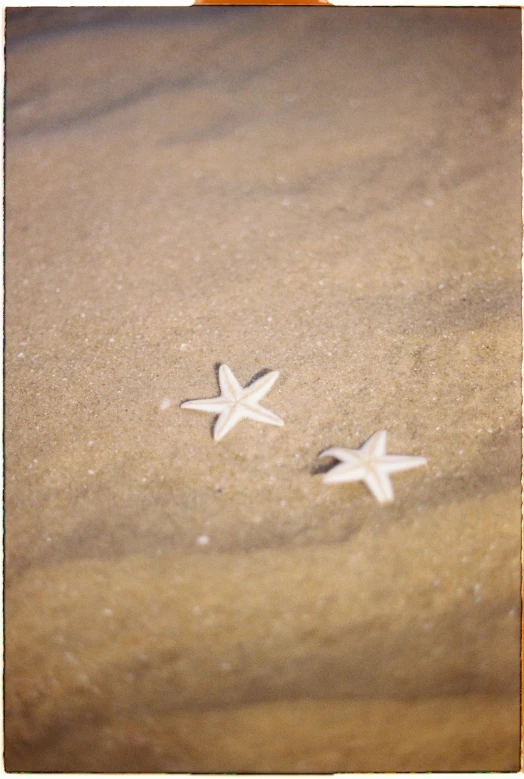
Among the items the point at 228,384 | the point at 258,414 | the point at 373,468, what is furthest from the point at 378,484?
the point at 228,384

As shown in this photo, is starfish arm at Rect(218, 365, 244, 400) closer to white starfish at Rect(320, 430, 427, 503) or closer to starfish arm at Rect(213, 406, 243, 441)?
starfish arm at Rect(213, 406, 243, 441)

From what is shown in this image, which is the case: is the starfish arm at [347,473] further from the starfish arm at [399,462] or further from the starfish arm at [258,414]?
the starfish arm at [258,414]

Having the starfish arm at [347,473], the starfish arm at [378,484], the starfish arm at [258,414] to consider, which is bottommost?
the starfish arm at [378,484]

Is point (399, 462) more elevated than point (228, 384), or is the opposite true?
point (228, 384)

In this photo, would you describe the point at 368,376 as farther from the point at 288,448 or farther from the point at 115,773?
the point at 115,773

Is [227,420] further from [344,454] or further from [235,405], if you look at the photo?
[344,454]

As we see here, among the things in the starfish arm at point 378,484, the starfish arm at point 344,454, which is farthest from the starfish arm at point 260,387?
the starfish arm at point 378,484

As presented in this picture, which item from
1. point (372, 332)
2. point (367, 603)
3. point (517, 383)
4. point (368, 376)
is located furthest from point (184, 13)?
point (367, 603)
